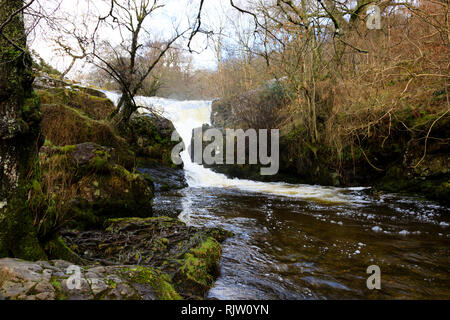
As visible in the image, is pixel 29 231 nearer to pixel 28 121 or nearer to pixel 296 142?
pixel 28 121

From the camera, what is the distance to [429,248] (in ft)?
12.3

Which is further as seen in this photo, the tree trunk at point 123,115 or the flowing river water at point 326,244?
the tree trunk at point 123,115

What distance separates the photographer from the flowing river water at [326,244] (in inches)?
107

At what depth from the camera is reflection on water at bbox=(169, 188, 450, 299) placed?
8.86ft

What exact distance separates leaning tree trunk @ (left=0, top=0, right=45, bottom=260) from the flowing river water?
1.71 metres

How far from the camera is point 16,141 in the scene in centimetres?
212

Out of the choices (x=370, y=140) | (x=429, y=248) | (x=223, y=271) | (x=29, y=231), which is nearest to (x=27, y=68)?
(x=29, y=231)

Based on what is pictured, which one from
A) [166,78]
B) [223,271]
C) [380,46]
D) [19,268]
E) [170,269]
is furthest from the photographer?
[166,78]

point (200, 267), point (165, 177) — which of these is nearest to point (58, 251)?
point (200, 267)

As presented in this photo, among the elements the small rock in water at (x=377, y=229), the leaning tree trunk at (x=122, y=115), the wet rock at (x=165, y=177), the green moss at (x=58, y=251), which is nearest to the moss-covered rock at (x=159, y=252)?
the green moss at (x=58, y=251)

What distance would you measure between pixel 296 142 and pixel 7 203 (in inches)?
406

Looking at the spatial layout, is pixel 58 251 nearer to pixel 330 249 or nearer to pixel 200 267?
pixel 200 267

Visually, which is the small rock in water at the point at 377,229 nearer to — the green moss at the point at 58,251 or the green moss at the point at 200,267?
the green moss at the point at 200,267

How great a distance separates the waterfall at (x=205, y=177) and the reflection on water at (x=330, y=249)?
1620 mm
